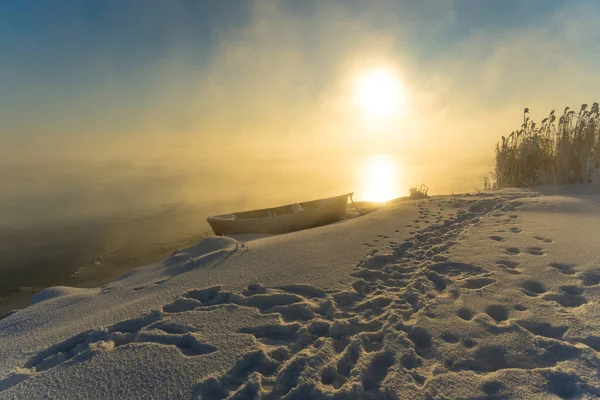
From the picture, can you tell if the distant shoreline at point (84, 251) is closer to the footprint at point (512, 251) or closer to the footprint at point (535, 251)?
the footprint at point (512, 251)

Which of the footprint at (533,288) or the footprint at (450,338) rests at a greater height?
the footprint at (533,288)

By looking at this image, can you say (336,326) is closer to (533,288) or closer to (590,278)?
(533,288)

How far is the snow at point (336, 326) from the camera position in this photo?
263 centimetres

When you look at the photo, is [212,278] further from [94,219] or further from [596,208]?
[94,219]

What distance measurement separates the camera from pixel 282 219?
9406 mm

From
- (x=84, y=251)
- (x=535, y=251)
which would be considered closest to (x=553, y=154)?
(x=535, y=251)

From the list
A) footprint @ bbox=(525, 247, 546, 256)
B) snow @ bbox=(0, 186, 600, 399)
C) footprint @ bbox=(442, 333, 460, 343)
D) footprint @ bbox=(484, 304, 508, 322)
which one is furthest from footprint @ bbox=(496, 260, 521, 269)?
footprint @ bbox=(442, 333, 460, 343)

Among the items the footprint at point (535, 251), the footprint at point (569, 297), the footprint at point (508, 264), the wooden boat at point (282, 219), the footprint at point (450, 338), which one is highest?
the wooden boat at point (282, 219)

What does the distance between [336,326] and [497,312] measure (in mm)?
1579

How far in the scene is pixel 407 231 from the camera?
21.6ft

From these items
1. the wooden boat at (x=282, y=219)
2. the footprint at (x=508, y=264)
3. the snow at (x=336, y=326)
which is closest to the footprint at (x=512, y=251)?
the snow at (x=336, y=326)

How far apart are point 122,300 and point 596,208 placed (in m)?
8.54

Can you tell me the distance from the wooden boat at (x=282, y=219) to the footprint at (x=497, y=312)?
20.5 feet

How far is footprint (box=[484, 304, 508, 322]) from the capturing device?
11.0 feet
